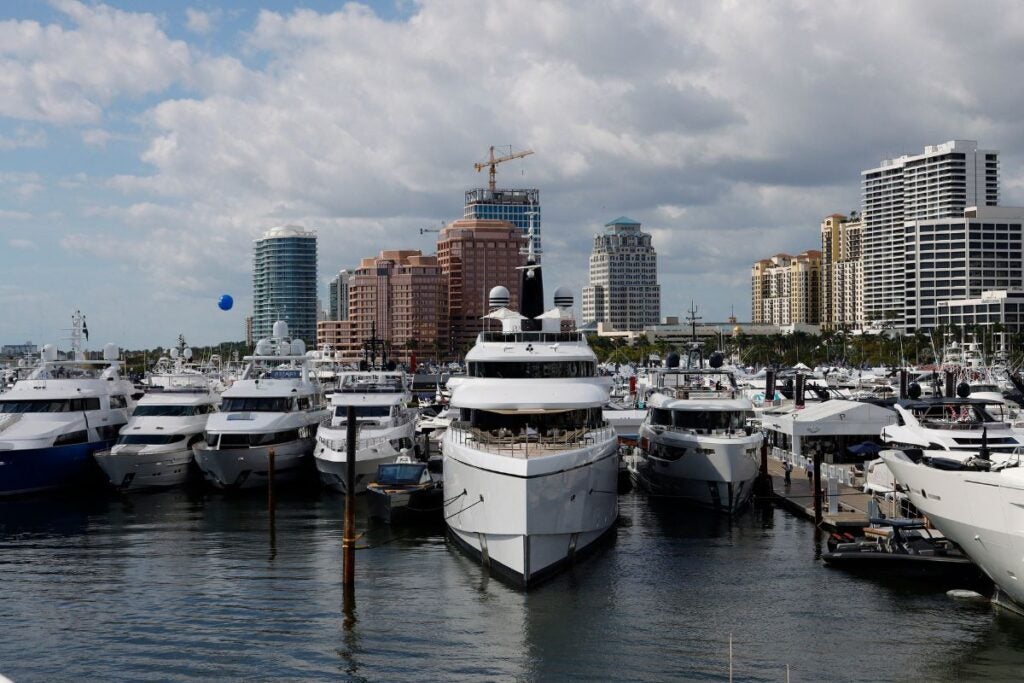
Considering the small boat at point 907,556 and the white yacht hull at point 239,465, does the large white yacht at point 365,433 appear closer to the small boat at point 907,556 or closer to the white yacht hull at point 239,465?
the white yacht hull at point 239,465

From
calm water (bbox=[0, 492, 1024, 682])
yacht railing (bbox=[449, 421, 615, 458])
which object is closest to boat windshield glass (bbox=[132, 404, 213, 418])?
calm water (bbox=[0, 492, 1024, 682])

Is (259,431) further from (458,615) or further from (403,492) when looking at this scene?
(458,615)

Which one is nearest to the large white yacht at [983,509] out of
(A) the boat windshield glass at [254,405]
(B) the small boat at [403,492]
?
(B) the small boat at [403,492]

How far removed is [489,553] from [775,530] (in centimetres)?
1391

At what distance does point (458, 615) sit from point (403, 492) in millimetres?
13729

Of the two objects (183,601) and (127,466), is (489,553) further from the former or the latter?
(127,466)

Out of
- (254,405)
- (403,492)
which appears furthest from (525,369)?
(254,405)

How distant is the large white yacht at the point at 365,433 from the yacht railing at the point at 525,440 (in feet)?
40.9

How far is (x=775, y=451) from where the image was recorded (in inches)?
2314

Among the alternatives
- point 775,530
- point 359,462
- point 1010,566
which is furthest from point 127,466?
point 1010,566

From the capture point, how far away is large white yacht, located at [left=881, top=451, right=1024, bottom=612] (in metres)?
27.6

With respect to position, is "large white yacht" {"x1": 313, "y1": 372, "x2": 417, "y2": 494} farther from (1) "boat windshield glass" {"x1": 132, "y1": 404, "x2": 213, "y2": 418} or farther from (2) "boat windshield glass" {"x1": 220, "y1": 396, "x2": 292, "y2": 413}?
(1) "boat windshield glass" {"x1": 132, "y1": 404, "x2": 213, "y2": 418}

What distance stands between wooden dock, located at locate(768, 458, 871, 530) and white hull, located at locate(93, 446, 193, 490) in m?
30.5

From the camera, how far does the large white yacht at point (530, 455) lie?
3213cm
